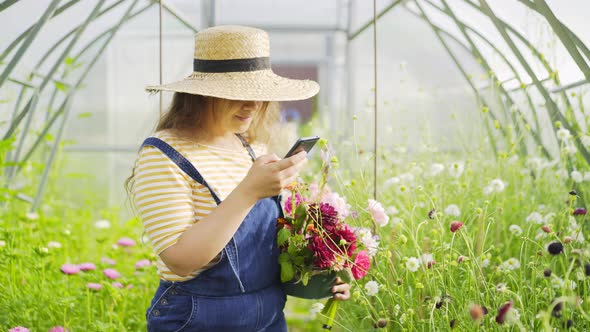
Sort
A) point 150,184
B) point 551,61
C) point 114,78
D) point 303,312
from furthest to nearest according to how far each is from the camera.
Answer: point 114,78 < point 303,312 < point 551,61 < point 150,184

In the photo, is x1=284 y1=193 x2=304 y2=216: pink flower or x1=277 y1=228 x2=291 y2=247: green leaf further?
x1=284 y1=193 x2=304 y2=216: pink flower

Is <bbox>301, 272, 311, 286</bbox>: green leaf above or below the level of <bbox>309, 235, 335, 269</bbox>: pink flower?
below

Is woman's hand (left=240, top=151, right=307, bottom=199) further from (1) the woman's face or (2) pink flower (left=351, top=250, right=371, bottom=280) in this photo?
(2) pink flower (left=351, top=250, right=371, bottom=280)

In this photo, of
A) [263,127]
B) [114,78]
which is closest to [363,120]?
[114,78]

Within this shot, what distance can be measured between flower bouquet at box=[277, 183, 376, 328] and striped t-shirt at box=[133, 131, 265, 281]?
183 mm

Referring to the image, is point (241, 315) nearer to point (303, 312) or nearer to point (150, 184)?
point (150, 184)

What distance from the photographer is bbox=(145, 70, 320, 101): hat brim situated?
141 centimetres

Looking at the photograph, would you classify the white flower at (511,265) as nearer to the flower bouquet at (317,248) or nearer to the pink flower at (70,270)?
the flower bouquet at (317,248)

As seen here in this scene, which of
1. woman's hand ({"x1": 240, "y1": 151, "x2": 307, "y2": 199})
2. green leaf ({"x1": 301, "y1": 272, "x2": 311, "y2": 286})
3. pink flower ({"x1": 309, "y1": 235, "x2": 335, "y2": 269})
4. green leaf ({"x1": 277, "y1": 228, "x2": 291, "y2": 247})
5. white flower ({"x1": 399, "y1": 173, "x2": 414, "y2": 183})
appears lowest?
green leaf ({"x1": 301, "y1": 272, "x2": 311, "y2": 286})

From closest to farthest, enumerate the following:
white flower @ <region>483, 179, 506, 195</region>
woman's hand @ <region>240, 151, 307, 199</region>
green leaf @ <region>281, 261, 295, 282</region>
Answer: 1. woman's hand @ <region>240, 151, 307, 199</region>
2. green leaf @ <region>281, 261, 295, 282</region>
3. white flower @ <region>483, 179, 506, 195</region>

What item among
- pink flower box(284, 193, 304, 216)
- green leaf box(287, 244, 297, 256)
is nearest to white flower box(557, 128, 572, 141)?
pink flower box(284, 193, 304, 216)

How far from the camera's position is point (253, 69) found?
1.53m

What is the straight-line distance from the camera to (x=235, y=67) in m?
1.51

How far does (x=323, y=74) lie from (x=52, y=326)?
437 cm
